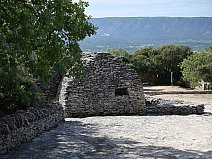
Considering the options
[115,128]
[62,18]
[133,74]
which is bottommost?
[115,128]

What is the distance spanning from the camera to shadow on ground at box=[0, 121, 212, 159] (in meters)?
10.7

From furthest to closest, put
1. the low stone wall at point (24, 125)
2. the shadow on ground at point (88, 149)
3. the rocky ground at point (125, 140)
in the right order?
the low stone wall at point (24, 125) < the rocky ground at point (125, 140) < the shadow on ground at point (88, 149)

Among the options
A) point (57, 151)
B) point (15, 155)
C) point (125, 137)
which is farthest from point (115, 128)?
point (15, 155)

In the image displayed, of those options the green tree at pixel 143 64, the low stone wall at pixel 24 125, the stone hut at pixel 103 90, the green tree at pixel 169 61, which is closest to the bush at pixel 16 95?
the low stone wall at pixel 24 125

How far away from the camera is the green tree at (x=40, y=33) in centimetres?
820

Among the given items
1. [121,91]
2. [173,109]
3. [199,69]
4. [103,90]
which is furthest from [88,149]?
[199,69]

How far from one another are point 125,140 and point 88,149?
1829mm

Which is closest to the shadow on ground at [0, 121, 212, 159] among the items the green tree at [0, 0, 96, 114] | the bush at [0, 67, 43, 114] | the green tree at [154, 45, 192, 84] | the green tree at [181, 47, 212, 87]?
the bush at [0, 67, 43, 114]

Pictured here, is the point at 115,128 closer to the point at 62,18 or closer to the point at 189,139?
the point at 189,139

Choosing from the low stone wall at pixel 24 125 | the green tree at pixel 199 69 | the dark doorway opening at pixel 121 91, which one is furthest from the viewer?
the green tree at pixel 199 69

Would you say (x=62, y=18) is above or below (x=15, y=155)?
above

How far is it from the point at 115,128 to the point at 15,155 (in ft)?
18.0

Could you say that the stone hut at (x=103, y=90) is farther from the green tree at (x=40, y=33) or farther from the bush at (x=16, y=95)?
the green tree at (x=40, y=33)

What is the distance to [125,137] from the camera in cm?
1374
